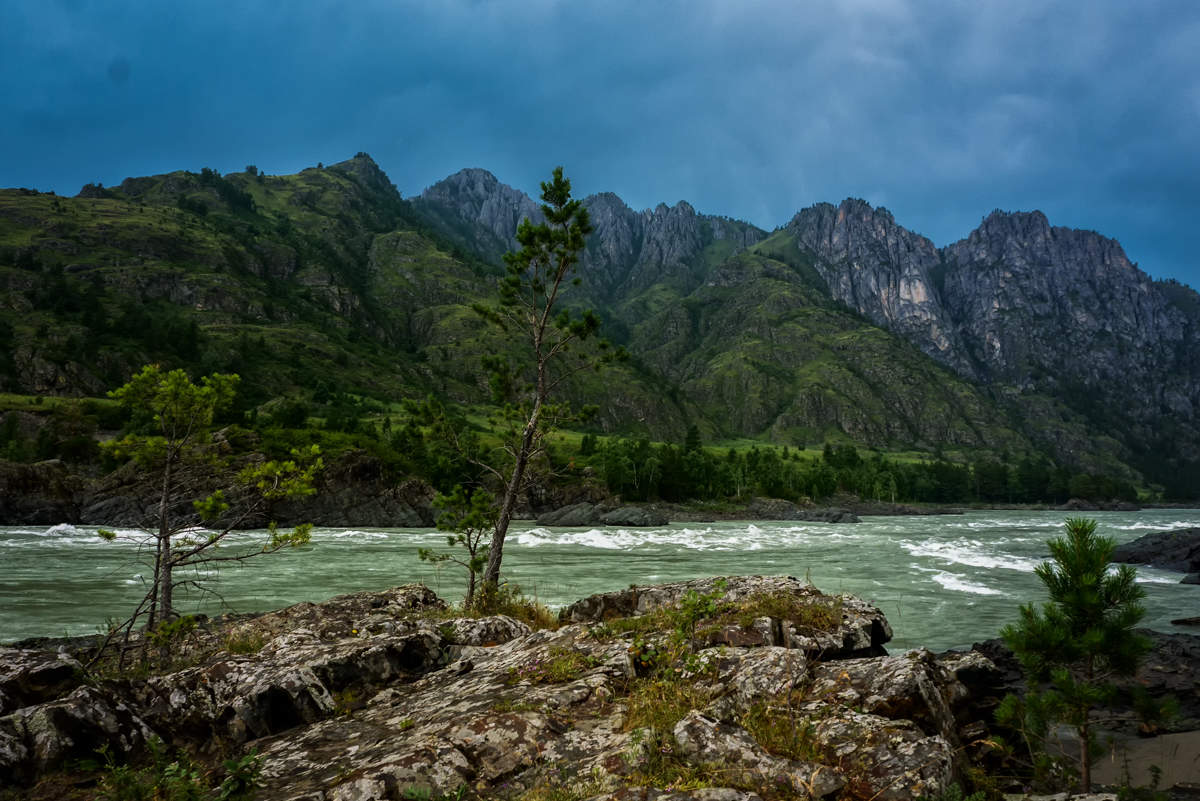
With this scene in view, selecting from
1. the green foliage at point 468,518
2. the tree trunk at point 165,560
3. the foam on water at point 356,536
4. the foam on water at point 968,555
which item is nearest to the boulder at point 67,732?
the tree trunk at point 165,560

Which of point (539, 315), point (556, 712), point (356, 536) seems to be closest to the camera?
point (556, 712)

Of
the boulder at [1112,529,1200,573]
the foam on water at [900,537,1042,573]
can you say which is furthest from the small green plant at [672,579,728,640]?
the boulder at [1112,529,1200,573]

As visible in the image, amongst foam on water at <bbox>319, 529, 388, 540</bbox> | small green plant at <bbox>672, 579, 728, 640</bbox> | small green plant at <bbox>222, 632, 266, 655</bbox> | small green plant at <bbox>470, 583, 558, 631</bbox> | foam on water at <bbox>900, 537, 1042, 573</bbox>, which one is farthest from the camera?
foam on water at <bbox>319, 529, 388, 540</bbox>

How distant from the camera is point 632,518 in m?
103

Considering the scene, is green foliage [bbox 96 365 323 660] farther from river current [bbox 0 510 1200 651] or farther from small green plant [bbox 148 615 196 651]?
river current [bbox 0 510 1200 651]

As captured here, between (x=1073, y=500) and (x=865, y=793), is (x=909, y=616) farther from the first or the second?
(x=1073, y=500)

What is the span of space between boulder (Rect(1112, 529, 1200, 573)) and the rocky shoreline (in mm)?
46894

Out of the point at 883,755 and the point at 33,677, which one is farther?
the point at 33,677

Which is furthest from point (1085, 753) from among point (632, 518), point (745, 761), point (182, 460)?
point (632, 518)

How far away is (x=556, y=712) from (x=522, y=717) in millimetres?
440

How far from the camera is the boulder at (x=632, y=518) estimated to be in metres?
102

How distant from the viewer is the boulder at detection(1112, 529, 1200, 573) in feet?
141

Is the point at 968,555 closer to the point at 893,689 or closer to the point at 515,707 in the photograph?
the point at 893,689

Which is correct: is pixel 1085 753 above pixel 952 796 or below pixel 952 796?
below
